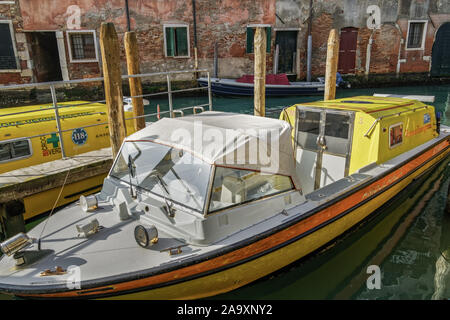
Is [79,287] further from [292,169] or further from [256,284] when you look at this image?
[292,169]

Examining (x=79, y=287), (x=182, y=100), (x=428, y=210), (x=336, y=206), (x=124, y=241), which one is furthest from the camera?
(x=182, y=100)

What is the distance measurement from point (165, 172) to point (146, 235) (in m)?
0.87

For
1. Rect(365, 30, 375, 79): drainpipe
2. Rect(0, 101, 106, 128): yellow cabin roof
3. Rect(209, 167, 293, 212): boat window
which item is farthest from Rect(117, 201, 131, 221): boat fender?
Rect(365, 30, 375, 79): drainpipe

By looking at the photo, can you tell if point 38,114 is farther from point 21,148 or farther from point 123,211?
point 123,211

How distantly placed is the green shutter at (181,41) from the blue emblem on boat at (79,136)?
42.3ft

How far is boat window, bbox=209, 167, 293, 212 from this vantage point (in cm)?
393

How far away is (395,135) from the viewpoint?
248 inches

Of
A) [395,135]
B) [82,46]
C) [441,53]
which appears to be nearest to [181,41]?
[82,46]

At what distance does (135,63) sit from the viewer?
701 cm

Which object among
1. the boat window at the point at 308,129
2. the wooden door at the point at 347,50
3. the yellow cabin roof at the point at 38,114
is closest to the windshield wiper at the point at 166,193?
the yellow cabin roof at the point at 38,114

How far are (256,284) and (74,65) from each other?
16478 millimetres

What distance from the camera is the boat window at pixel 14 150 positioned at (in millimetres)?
6012

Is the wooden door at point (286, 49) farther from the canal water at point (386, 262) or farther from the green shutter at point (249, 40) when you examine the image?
the canal water at point (386, 262)

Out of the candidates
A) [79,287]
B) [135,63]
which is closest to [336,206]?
[79,287]
